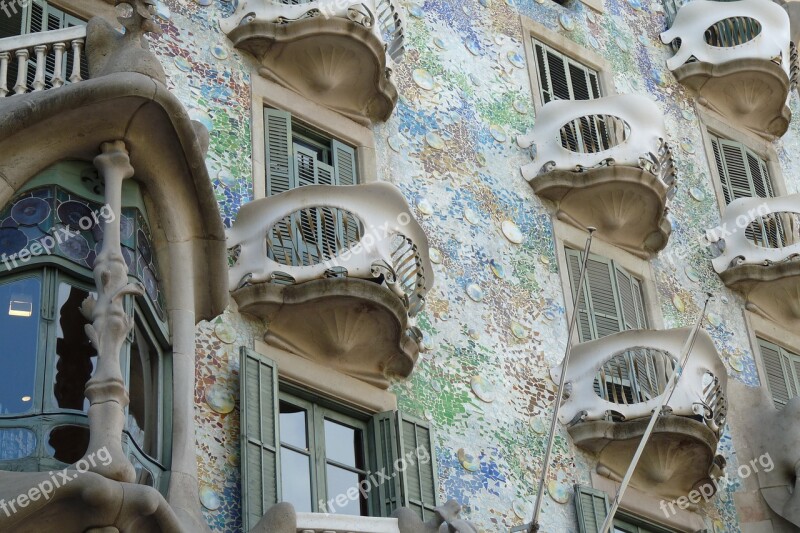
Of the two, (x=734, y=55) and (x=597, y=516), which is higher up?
(x=734, y=55)

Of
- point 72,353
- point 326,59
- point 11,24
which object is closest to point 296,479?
point 72,353

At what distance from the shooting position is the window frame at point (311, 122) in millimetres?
16734

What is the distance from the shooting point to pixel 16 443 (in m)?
11.9

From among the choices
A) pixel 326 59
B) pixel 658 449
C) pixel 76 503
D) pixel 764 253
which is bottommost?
pixel 76 503

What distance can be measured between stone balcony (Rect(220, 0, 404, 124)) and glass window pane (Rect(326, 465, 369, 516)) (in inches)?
161

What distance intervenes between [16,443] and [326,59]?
21.1 feet

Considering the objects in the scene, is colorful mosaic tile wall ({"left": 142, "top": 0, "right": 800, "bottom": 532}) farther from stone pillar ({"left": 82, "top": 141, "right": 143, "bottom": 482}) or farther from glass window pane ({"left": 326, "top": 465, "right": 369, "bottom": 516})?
stone pillar ({"left": 82, "top": 141, "right": 143, "bottom": 482})

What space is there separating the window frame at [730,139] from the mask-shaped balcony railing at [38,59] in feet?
31.6

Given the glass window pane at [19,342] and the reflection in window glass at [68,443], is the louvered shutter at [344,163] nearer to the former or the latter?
the glass window pane at [19,342]

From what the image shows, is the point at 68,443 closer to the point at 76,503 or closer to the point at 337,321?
the point at 76,503

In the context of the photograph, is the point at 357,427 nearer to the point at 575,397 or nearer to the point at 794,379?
the point at 575,397

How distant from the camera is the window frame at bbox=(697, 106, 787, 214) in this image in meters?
21.5

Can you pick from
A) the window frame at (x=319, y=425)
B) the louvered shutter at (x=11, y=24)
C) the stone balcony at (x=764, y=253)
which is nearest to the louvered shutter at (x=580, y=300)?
the stone balcony at (x=764, y=253)

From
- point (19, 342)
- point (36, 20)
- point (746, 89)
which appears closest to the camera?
point (19, 342)
